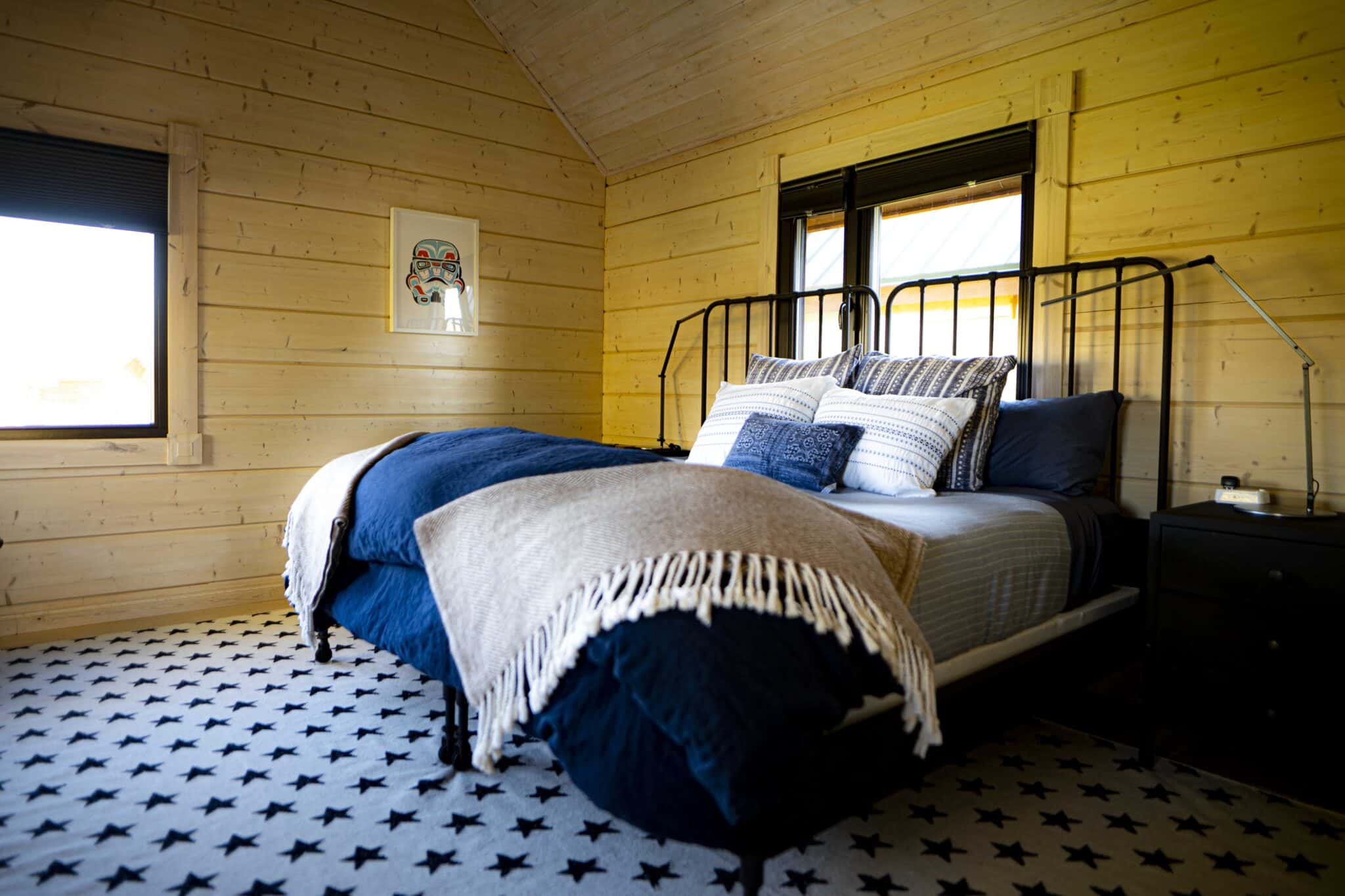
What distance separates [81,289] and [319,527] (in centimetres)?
169

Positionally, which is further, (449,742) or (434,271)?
(434,271)

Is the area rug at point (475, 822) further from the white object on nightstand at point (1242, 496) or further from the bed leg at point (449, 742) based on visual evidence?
the white object on nightstand at point (1242, 496)

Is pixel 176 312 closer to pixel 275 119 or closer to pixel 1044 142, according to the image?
pixel 275 119

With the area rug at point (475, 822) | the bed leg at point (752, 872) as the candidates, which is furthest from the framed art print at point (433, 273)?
the bed leg at point (752, 872)

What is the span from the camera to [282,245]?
3424 millimetres

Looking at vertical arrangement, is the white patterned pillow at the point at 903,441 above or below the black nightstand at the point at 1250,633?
above

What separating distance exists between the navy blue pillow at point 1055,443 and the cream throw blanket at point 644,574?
0.97 meters

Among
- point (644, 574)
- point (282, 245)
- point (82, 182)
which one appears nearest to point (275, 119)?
point (282, 245)

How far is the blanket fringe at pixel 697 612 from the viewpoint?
1.20 m

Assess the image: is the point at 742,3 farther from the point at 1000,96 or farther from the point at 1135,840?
the point at 1135,840

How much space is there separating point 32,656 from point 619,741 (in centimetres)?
256

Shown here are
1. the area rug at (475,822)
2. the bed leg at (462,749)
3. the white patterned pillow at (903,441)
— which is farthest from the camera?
the white patterned pillow at (903,441)

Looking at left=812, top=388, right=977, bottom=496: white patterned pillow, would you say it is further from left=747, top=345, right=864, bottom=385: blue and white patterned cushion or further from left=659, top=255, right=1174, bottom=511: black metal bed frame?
left=659, top=255, right=1174, bottom=511: black metal bed frame

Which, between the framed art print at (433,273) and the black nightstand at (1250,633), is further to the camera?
the framed art print at (433,273)
